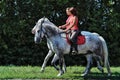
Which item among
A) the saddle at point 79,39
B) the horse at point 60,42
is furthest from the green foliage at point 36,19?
the saddle at point 79,39

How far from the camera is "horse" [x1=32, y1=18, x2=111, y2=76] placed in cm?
1346

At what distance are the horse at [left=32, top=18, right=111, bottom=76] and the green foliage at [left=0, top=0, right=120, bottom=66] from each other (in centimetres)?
924

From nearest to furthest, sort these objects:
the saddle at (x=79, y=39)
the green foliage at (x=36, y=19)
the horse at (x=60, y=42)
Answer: the horse at (x=60, y=42) < the saddle at (x=79, y=39) < the green foliage at (x=36, y=19)

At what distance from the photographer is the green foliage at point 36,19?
76.5 feet

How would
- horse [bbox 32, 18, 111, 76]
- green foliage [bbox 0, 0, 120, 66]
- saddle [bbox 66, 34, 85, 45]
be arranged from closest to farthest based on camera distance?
horse [bbox 32, 18, 111, 76], saddle [bbox 66, 34, 85, 45], green foliage [bbox 0, 0, 120, 66]

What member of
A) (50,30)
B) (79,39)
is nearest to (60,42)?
(50,30)

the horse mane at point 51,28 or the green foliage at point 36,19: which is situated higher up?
the horse mane at point 51,28

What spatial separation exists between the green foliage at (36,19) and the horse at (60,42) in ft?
30.3

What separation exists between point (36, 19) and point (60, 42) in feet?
33.5

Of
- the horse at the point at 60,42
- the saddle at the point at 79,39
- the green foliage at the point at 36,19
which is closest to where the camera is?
the horse at the point at 60,42

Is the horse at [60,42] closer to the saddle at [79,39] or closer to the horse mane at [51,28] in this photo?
the horse mane at [51,28]

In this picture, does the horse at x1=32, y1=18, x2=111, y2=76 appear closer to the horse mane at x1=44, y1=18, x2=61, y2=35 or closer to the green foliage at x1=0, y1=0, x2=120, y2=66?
the horse mane at x1=44, y1=18, x2=61, y2=35

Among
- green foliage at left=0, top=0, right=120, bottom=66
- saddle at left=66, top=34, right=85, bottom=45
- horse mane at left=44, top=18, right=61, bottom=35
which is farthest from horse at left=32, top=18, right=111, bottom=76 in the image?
green foliage at left=0, top=0, right=120, bottom=66

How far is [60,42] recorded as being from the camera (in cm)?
1362
